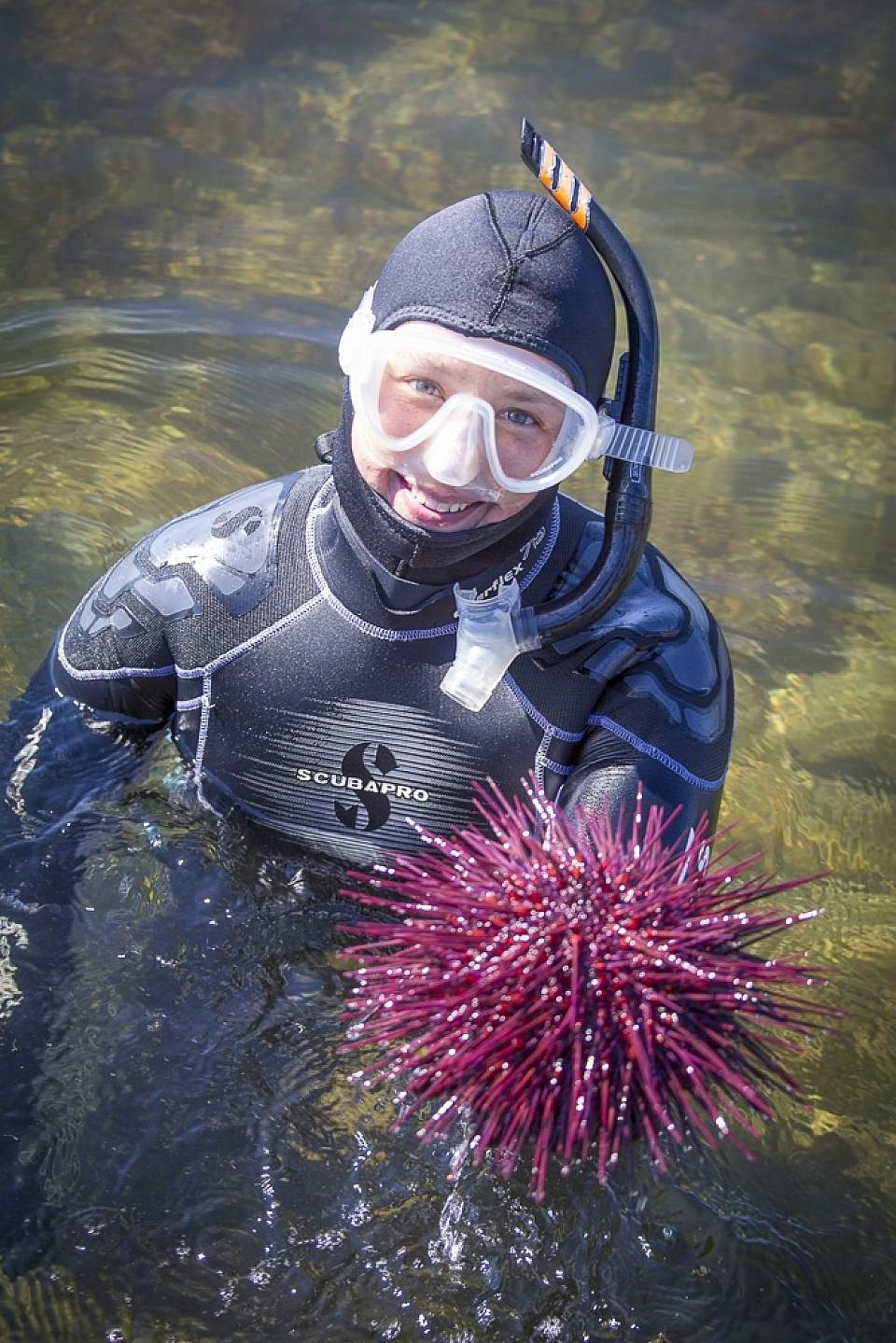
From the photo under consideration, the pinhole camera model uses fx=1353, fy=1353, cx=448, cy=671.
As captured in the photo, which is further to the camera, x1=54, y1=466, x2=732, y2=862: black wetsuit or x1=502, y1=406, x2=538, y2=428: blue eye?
x1=54, y1=466, x2=732, y2=862: black wetsuit

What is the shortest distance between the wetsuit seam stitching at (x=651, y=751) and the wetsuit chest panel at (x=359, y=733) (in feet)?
0.49

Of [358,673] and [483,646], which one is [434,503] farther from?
[358,673]

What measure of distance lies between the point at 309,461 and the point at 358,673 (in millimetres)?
2154

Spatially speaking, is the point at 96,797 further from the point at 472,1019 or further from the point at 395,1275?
the point at 472,1019

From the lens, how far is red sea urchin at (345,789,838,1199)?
189 centimetres

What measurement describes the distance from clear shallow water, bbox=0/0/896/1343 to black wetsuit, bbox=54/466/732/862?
0.32 meters

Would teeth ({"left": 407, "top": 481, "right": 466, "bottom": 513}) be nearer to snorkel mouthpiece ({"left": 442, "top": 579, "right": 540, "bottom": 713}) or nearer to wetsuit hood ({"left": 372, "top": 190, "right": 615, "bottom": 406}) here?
snorkel mouthpiece ({"left": 442, "top": 579, "right": 540, "bottom": 713})

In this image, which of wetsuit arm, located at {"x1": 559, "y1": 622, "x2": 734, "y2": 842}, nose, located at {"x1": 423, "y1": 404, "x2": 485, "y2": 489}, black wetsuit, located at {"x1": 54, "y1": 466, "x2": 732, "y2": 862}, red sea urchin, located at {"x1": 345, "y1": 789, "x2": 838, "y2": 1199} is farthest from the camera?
black wetsuit, located at {"x1": 54, "y1": 466, "x2": 732, "y2": 862}

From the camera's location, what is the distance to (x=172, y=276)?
18.0 feet

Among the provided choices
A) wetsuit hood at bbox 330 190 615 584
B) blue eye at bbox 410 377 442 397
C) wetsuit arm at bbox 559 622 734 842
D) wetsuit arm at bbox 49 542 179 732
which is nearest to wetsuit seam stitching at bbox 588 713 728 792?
wetsuit arm at bbox 559 622 734 842

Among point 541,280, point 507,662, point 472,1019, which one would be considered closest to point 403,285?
point 541,280

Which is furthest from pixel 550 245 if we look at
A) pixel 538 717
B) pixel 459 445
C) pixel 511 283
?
pixel 538 717

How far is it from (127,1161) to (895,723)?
8.94 feet

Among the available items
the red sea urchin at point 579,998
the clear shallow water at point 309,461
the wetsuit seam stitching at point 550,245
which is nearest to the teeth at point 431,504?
the wetsuit seam stitching at point 550,245
